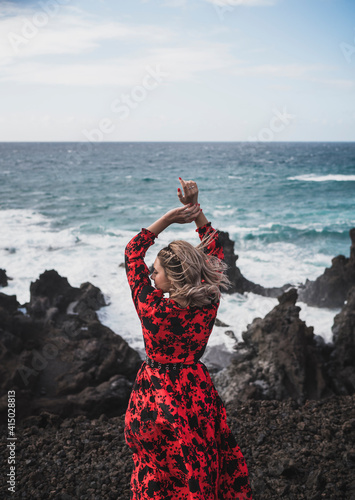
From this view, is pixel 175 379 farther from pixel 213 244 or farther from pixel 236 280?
pixel 236 280

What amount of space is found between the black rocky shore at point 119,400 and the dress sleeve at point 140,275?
9.22 ft

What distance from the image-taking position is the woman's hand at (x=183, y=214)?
2967 millimetres

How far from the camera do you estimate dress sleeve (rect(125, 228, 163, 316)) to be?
267 centimetres

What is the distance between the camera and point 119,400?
24.9 ft

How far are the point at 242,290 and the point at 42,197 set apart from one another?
32.3 m

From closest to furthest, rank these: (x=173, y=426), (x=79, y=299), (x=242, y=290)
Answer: (x=173, y=426) → (x=79, y=299) → (x=242, y=290)

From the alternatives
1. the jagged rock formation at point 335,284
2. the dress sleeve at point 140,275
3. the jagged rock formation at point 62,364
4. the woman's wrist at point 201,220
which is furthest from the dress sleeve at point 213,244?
the jagged rock formation at point 335,284

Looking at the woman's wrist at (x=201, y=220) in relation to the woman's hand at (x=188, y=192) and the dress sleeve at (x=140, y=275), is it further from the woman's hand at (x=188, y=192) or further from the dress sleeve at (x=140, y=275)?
the dress sleeve at (x=140, y=275)

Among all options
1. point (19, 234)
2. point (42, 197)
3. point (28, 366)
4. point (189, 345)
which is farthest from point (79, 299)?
point (42, 197)

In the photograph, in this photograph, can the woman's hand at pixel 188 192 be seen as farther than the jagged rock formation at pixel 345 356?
No

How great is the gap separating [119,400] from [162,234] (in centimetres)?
1839

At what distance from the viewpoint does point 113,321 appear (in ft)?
42.9

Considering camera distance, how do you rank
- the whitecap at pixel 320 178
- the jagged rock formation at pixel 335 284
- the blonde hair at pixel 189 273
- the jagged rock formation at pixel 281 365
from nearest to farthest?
the blonde hair at pixel 189 273
the jagged rock formation at pixel 281 365
the jagged rock formation at pixel 335 284
the whitecap at pixel 320 178

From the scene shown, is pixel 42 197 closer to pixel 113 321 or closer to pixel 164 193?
pixel 164 193
